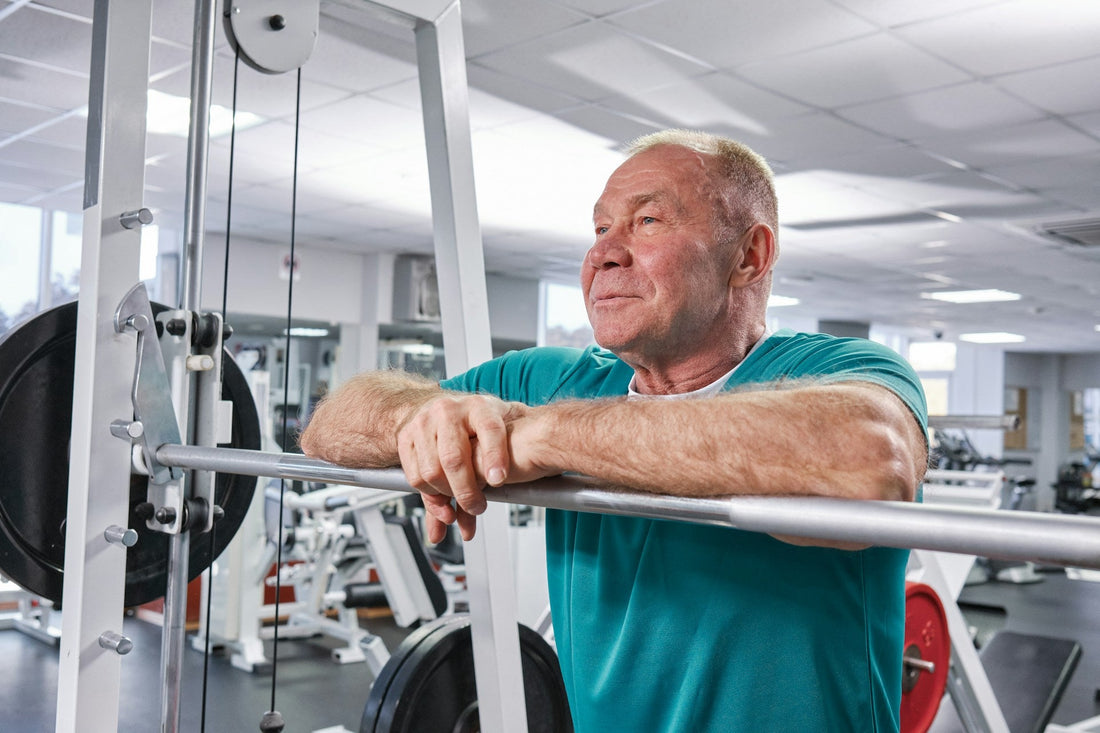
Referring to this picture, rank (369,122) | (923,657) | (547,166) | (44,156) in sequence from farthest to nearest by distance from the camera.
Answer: (44,156)
(547,166)
(369,122)
(923,657)

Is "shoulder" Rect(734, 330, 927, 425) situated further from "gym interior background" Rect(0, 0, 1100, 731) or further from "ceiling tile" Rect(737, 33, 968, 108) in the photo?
"ceiling tile" Rect(737, 33, 968, 108)

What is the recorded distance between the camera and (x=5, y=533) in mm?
1361

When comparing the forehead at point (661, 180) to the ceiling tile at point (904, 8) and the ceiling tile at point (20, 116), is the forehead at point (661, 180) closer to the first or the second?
the ceiling tile at point (904, 8)

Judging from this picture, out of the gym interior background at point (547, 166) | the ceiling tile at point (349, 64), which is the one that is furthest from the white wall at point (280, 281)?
the ceiling tile at point (349, 64)

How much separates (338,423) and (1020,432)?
16890 millimetres

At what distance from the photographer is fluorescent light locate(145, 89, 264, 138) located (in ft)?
14.3

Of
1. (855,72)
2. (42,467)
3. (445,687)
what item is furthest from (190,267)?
(855,72)

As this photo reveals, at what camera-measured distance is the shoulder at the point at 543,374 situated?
1418 mm

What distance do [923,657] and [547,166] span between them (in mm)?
3360

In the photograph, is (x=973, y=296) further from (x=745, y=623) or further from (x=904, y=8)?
(x=745, y=623)

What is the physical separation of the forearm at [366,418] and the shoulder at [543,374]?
236mm

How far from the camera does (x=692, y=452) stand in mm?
793

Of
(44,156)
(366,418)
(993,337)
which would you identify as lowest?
(366,418)

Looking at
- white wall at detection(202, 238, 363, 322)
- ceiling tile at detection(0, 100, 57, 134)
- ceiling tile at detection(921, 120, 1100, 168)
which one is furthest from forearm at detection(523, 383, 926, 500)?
white wall at detection(202, 238, 363, 322)
